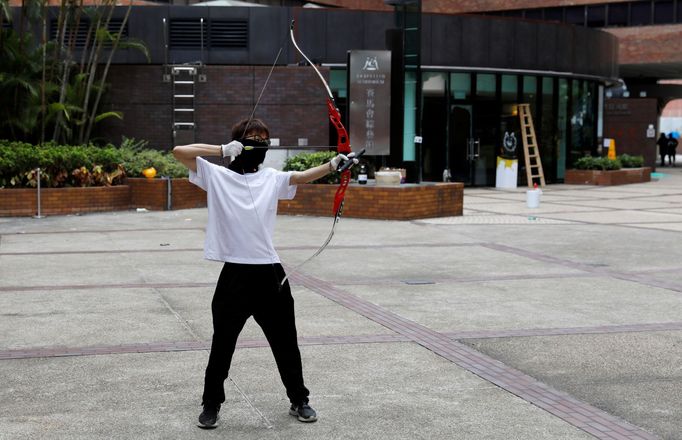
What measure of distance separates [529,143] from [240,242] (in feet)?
88.2

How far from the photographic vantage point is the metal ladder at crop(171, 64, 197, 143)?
2517cm

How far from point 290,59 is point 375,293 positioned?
1690 centimetres

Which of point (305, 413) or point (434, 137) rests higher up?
point (434, 137)

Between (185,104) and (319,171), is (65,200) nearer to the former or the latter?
(185,104)

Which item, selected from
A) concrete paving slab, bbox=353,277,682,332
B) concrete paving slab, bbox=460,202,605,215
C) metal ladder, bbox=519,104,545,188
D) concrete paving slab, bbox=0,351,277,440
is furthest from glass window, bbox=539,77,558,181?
concrete paving slab, bbox=0,351,277,440

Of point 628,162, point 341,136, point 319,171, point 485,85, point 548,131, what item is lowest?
point 628,162

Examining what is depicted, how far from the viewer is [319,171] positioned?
5766 mm

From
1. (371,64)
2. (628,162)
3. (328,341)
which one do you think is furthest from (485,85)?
(328,341)

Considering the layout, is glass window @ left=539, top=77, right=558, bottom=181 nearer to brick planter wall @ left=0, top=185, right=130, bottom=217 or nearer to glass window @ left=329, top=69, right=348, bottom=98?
glass window @ left=329, top=69, right=348, bottom=98

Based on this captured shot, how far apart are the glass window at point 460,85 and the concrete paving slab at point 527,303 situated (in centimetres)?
1874

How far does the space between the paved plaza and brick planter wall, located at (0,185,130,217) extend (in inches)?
155

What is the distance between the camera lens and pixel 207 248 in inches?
232

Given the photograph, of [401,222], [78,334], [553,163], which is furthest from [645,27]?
[78,334]

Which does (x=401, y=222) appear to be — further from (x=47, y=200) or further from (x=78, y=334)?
(x=78, y=334)
